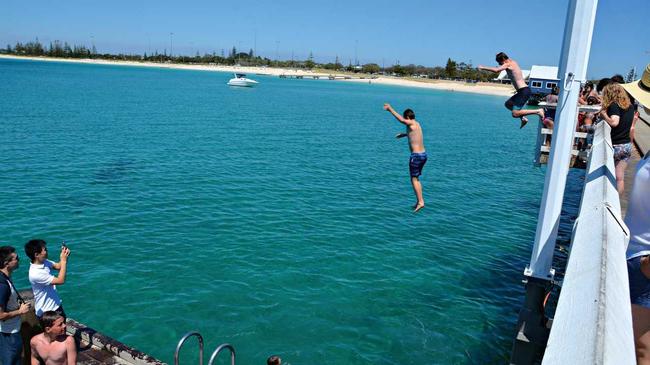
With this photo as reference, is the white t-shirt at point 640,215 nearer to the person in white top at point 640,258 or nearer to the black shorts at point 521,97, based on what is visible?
the person in white top at point 640,258

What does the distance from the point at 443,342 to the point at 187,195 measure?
1524cm

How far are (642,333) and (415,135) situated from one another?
27.2 ft

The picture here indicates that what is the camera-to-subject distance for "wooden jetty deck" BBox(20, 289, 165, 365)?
26.3ft

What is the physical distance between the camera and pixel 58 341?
7.57m

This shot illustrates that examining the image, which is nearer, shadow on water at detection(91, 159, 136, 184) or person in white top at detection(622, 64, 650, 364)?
person in white top at detection(622, 64, 650, 364)

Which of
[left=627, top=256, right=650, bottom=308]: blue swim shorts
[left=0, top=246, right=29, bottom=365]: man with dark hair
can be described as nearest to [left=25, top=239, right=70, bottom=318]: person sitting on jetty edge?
[left=0, top=246, right=29, bottom=365]: man with dark hair

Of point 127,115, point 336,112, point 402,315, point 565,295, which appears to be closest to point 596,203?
point 565,295

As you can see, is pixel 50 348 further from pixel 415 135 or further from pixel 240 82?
pixel 240 82

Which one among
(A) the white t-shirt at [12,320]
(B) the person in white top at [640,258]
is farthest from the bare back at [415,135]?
(A) the white t-shirt at [12,320]

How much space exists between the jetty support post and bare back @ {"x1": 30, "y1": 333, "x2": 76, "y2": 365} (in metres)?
7.54

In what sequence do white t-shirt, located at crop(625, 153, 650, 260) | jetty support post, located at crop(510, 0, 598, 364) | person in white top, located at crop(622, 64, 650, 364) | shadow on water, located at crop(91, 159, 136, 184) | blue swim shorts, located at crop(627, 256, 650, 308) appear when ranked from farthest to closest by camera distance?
shadow on water, located at crop(91, 159, 136, 184)
jetty support post, located at crop(510, 0, 598, 364)
white t-shirt, located at crop(625, 153, 650, 260)
blue swim shorts, located at crop(627, 256, 650, 308)
person in white top, located at crop(622, 64, 650, 364)

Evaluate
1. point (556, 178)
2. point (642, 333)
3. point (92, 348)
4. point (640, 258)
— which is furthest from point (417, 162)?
point (642, 333)

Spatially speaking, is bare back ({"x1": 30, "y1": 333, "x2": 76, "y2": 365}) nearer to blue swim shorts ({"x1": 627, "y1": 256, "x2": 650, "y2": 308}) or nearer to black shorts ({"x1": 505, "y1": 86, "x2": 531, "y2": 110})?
blue swim shorts ({"x1": 627, "y1": 256, "x2": 650, "y2": 308})

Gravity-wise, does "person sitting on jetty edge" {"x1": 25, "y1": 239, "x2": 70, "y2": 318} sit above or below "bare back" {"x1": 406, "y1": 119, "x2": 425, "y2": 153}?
below
